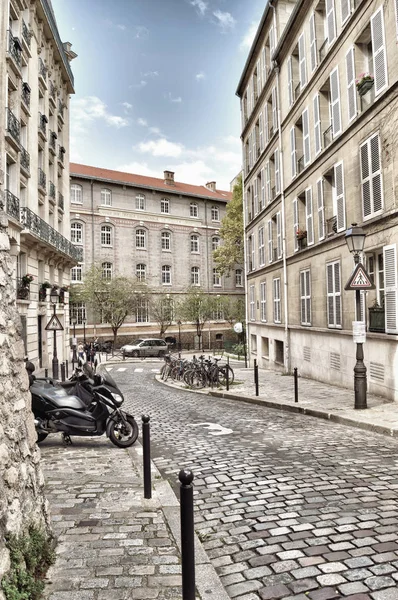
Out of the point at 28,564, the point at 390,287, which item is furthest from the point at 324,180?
the point at 28,564

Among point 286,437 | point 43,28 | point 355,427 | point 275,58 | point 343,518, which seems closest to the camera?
point 343,518

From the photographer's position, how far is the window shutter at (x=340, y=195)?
13898 millimetres

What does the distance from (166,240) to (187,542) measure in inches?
1867

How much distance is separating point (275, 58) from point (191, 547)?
21.7m

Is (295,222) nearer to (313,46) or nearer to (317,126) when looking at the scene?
(317,126)

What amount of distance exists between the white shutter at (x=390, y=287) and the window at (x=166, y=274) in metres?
38.4

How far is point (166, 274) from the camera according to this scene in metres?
49.2

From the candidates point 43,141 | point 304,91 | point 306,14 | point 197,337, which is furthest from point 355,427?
point 197,337

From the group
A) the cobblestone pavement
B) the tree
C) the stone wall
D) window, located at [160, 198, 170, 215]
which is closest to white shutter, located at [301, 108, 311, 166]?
the cobblestone pavement

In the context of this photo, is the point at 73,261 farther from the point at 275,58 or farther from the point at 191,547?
the point at 191,547

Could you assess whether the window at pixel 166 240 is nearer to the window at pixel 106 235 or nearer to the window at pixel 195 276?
the window at pixel 195 276

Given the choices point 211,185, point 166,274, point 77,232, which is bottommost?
point 166,274

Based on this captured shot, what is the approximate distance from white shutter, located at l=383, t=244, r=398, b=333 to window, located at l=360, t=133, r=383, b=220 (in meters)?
1.32

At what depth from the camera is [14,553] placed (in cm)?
276
